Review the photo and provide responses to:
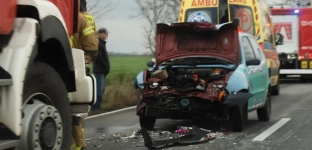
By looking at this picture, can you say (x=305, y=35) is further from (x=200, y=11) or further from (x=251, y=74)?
(x=251, y=74)

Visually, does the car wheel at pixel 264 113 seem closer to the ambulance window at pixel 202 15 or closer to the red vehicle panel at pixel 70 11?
the ambulance window at pixel 202 15

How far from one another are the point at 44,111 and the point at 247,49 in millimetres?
7232

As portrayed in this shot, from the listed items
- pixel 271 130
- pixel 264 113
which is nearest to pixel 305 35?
pixel 264 113

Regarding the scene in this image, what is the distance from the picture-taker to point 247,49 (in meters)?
11.4

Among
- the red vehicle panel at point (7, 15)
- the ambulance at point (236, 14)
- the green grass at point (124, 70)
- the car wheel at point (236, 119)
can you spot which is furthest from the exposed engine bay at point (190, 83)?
the green grass at point (124, 70)

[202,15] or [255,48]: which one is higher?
[202,15]

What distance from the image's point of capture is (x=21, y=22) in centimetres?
451

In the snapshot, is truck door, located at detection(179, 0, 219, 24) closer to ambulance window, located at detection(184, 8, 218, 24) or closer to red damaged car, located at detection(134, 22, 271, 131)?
ambulance window, located at detection(184, 8, 218, 24)

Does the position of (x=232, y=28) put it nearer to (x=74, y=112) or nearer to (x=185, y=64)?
(x=185, y=64)

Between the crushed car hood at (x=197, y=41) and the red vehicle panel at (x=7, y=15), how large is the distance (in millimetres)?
6801

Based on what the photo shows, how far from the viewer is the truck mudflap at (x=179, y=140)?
8586mm

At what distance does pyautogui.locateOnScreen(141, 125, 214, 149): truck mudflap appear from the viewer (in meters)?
8.59

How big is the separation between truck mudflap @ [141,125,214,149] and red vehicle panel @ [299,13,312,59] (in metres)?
16.9

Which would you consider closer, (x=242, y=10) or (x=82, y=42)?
(x=82, y=42)
